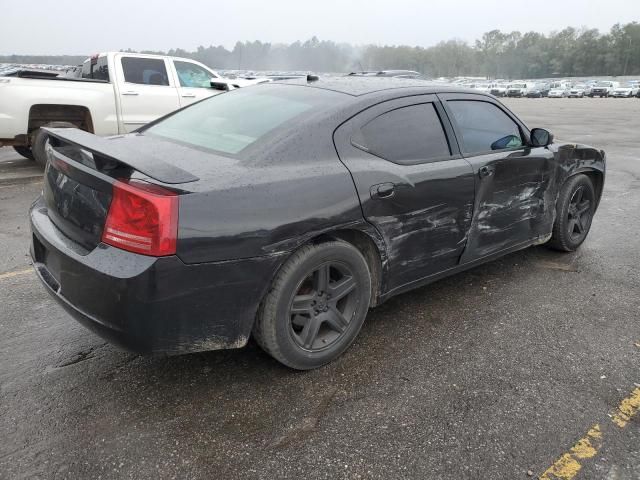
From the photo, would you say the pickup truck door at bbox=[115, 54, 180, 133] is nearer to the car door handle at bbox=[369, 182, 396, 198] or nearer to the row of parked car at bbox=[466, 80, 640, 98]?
the car door handle at bbox=[369, 182, 396, 198]

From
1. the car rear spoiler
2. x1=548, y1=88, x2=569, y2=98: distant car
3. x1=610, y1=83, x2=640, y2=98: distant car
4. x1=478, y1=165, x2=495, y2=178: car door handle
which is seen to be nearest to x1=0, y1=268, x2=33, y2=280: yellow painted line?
the car rear spoiler

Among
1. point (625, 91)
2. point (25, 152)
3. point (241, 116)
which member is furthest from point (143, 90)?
point (625, 91)

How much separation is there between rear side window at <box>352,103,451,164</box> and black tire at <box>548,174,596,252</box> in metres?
1.69

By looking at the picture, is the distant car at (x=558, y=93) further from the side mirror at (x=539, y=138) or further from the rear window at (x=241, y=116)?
the rear window at (x=241, y=116)

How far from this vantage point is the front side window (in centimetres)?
935

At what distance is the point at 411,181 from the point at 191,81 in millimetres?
7457

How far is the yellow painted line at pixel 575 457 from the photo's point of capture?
2164mm

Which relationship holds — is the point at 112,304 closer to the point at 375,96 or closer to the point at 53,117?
the point at 375,96

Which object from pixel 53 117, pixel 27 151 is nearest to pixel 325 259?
pixel 53 117

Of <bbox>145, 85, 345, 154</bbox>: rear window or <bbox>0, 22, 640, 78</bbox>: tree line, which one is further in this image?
<bbox>0, 22, 640, 78</bbox>: tree line

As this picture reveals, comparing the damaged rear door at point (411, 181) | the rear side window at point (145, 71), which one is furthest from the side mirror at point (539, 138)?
the rear side window at point (145, 71)

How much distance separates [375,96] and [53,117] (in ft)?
21.3

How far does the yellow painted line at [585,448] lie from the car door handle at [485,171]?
156 cm

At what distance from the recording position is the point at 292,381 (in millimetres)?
2762
